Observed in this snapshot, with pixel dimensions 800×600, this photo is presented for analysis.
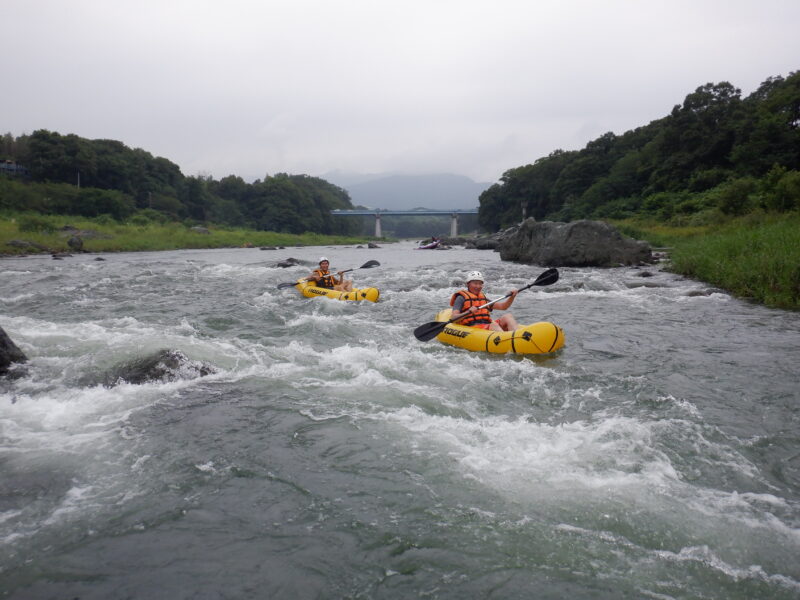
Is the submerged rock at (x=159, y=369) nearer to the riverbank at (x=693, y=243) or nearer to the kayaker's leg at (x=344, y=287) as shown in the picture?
the kayaker's leg at (x=344, y=287)

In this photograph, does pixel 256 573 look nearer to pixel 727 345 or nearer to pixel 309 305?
pixel 727 345

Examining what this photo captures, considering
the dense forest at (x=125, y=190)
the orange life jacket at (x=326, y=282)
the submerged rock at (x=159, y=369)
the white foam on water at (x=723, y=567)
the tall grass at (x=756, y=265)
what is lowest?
the white foam on water at (x=723, y=567)

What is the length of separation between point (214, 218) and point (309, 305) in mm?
60345

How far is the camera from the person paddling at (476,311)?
8289 millimetres

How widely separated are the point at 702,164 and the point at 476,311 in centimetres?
4043

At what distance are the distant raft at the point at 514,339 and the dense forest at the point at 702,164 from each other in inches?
608

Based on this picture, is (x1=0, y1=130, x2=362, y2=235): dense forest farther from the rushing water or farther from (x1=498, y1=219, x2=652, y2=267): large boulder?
the rushing water

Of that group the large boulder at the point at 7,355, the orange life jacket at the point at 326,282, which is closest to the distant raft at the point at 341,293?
the orange life jacket at the point at 326,282

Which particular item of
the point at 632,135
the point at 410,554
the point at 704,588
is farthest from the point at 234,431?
the point at 632,135

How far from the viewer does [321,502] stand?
11.9 ft

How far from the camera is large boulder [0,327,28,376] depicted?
20.2 feet

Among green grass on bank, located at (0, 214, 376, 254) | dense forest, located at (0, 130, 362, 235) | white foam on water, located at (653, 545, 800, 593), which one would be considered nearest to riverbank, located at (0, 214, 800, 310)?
green grass on bank, located at (0, 214, 376, 254)

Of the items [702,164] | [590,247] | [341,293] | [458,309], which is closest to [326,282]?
[341,293]

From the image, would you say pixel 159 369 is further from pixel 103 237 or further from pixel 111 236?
pixel 111 236
